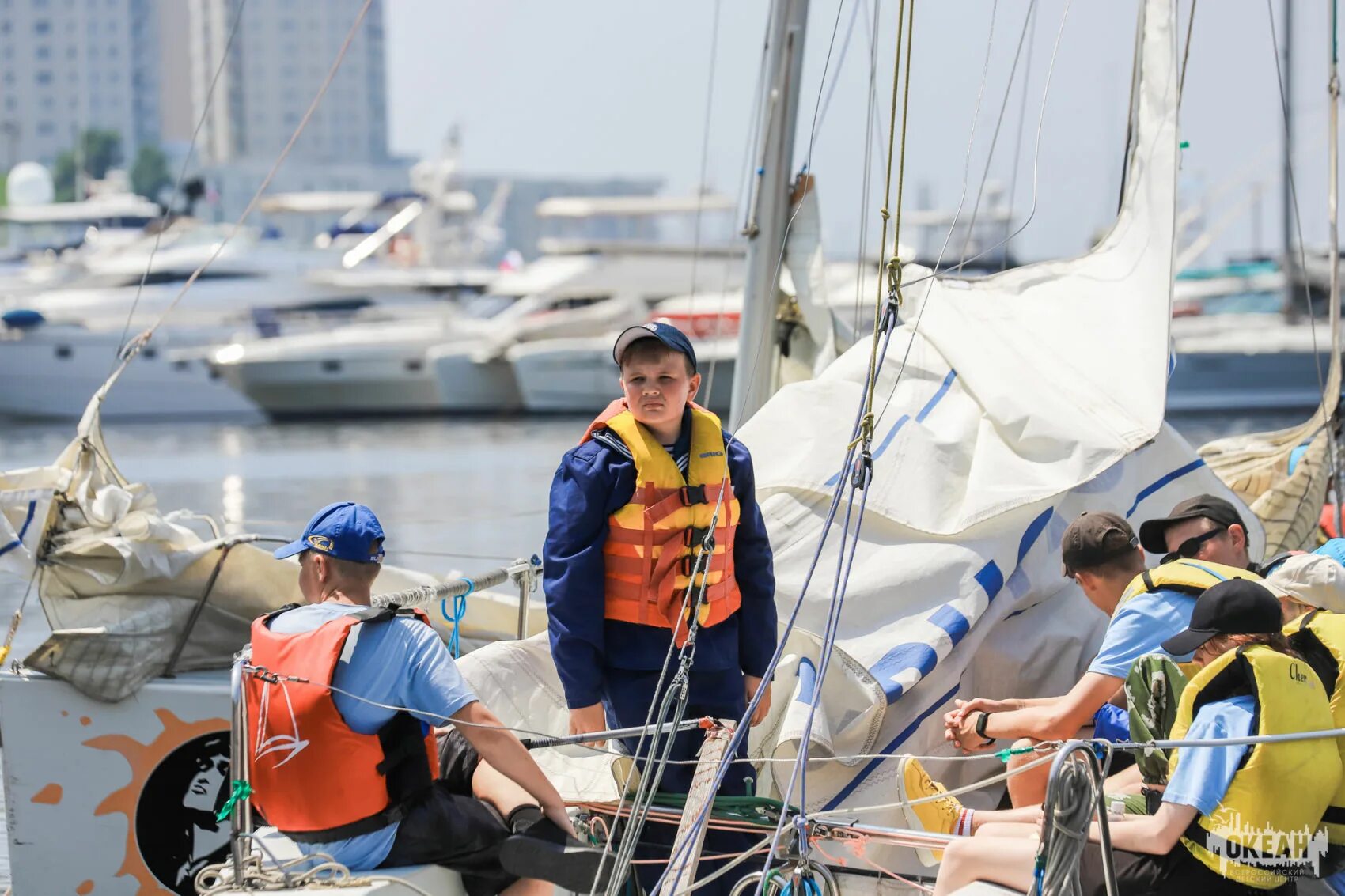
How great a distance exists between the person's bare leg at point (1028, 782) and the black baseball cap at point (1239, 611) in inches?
31.6

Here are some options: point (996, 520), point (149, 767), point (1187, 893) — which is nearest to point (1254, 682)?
point (1187, 893)

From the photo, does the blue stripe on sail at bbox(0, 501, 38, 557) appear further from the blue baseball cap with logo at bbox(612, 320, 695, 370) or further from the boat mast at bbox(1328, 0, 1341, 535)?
the boat mast at bbox(1328, 0, 1341, 535)

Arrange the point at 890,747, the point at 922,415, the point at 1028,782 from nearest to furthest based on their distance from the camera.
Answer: the point at 1028,782
the point at 890,747
the point at 922,415

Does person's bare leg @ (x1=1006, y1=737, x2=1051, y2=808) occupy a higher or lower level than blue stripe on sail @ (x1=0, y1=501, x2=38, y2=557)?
lower

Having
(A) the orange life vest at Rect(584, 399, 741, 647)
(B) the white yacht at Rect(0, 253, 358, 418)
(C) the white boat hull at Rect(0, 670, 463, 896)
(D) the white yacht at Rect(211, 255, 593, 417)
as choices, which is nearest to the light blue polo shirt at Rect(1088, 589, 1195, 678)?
(A) the orange life vest at Rect(584, 399, 741, 647)

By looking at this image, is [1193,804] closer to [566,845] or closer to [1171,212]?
[566,845]

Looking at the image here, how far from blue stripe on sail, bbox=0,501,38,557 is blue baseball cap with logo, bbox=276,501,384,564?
6.71 ft

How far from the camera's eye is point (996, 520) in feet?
14.5

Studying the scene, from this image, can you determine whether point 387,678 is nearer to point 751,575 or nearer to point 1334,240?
point 751,575

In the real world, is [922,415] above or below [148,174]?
below

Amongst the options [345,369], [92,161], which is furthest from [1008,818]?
[92,161]

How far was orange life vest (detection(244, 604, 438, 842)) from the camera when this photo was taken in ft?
9.59

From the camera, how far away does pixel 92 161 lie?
342ft

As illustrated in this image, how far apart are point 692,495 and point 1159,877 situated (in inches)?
45.9
